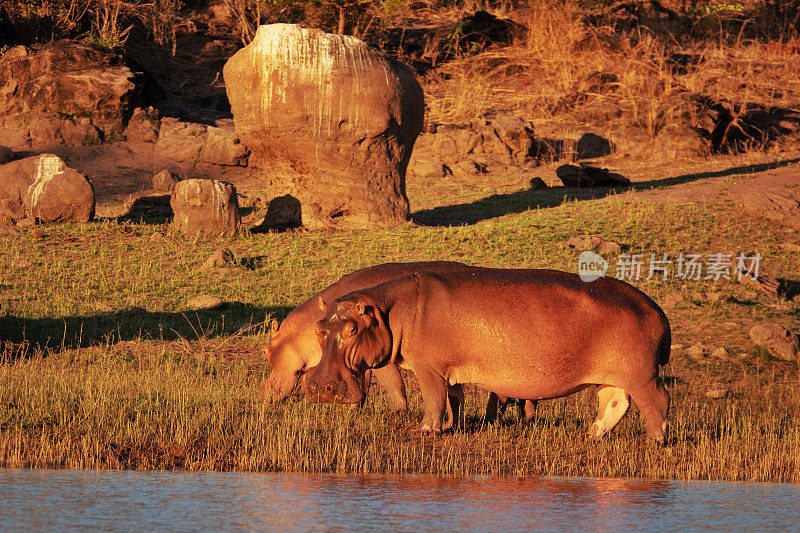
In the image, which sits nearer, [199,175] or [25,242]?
[25,242]

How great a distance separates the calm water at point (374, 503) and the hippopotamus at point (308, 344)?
2044mm

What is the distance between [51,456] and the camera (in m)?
6.47

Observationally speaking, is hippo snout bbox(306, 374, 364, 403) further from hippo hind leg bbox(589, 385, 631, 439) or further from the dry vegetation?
hippo hind leg bbox(589, 385, 631, 439)

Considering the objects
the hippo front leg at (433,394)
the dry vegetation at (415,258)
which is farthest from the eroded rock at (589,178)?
the hippo front leg at (433,394)

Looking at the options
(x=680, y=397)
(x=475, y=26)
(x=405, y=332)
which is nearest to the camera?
(x=405, y=332)

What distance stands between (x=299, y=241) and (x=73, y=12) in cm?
1720

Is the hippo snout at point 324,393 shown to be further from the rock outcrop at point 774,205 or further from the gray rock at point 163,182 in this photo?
the gray rock at point 163,182

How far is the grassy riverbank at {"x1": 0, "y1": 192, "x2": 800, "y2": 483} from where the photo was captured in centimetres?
671

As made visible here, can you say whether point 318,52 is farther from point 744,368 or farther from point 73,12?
point 73,12

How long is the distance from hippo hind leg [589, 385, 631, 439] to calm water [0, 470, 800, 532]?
1023 millimetres

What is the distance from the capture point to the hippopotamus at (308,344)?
8.05 meters

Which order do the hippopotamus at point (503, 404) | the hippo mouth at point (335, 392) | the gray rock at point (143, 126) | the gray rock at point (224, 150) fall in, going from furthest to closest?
the gray rock at point (143, 126), the gray rock at point (224, 150), the hippopotamus at point (503, 404), the hippo mouth at point (335, 392)

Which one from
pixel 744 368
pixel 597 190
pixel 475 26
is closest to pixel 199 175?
pixel 597 190

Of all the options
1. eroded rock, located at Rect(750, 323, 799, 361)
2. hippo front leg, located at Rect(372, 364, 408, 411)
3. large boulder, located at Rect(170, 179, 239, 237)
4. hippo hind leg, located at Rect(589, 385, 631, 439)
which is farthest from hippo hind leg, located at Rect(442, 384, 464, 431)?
large boulder, located at Rect(170, 179, 239, 237)
